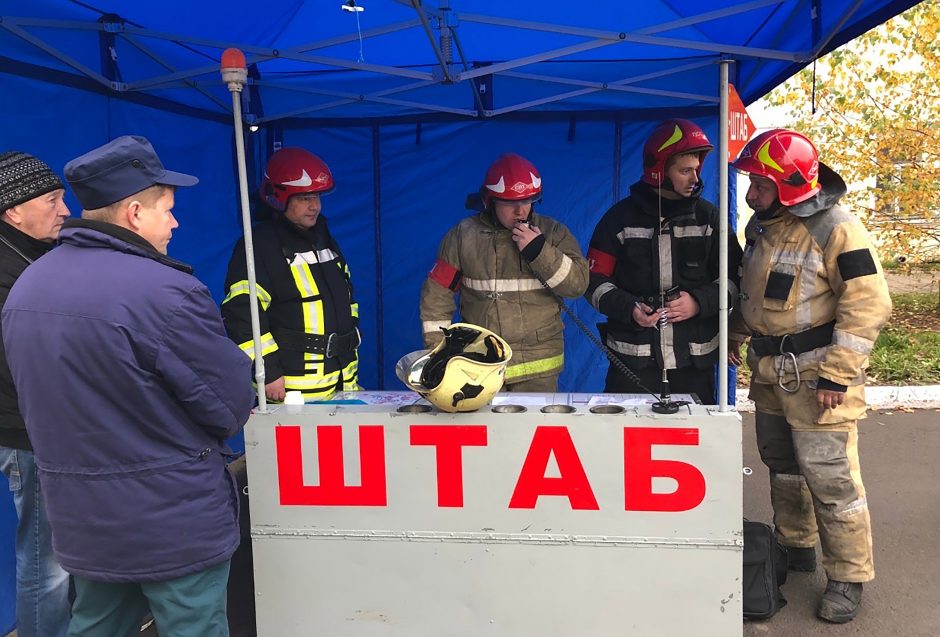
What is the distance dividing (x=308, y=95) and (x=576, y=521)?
3.43 meters

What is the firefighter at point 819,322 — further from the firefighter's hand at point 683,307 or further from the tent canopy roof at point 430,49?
the tent canopy roof at point 430,49

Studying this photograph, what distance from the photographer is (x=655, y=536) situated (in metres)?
2.51

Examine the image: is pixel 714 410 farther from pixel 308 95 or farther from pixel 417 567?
pixel 308 95

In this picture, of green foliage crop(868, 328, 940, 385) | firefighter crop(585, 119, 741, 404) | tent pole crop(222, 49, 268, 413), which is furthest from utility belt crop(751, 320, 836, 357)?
green foliage crop(868, 328, 940, 385)

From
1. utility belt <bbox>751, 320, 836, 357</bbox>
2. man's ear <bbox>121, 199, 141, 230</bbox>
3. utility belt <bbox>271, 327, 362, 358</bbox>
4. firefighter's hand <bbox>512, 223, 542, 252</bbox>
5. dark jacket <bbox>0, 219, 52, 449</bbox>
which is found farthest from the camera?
utility belt <bbox>271, 327, 362, 358</bbox>

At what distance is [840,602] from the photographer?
121 inches

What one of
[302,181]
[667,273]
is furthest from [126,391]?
[667,273]

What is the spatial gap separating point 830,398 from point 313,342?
2.28 metres

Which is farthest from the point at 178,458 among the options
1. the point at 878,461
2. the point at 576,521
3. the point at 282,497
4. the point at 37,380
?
the point at 878,461

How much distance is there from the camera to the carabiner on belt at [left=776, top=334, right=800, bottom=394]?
305 centimetres

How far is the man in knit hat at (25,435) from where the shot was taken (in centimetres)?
237

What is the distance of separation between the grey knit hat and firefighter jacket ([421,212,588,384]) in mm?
1732

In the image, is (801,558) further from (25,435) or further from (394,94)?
(394,94)

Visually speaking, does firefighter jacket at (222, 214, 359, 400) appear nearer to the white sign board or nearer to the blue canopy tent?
the white sign board
